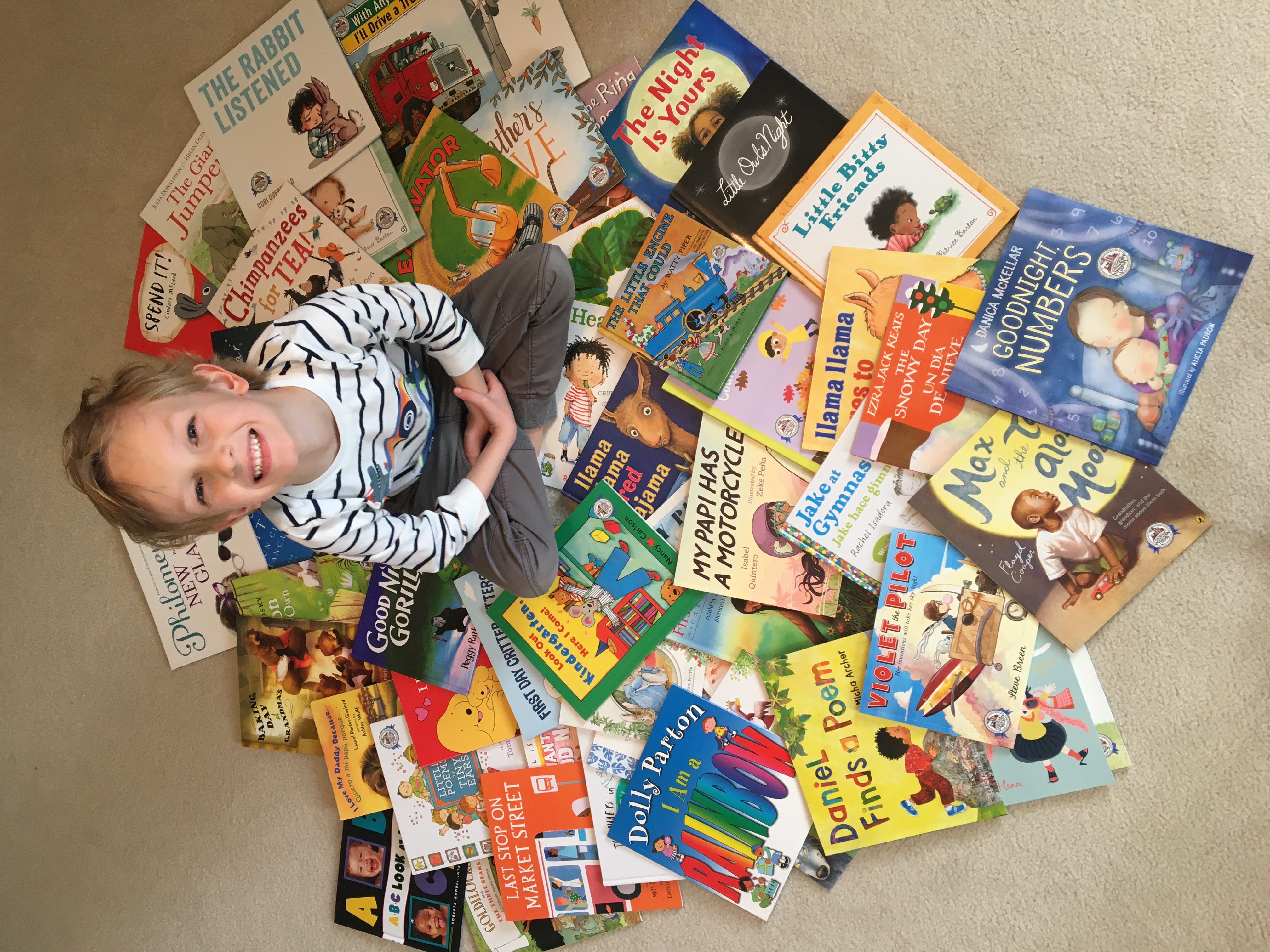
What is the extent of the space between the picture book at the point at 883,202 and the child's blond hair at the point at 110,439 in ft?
2.02

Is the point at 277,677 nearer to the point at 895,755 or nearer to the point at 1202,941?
the point at 895,755

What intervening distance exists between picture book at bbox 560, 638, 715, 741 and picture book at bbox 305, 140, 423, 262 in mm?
634

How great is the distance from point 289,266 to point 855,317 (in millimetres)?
757

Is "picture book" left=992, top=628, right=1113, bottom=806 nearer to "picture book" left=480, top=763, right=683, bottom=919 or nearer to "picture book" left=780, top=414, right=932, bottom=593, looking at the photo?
"picture book" left=780, top=414, right=932, bottom=593

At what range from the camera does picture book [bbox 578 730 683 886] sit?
3.10 feet

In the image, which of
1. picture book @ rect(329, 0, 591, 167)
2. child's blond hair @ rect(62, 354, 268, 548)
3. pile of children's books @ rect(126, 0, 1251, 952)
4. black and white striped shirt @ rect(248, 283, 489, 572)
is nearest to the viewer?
child's blond hair @ rect(62, 354, 268, 548)

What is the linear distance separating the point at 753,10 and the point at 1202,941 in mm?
1160

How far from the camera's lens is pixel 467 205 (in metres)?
0.97

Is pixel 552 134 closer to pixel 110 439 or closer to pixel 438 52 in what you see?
pixel 438 52

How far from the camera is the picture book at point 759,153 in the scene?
0.87 meters

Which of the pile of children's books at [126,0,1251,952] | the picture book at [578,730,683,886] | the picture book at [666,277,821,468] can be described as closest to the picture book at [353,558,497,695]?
the pile of children's books at [126,0,1251,952]

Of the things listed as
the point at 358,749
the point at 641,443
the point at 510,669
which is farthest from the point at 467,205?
the point at 358,749

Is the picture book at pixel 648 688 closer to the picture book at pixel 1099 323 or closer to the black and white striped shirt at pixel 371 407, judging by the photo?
the black and white striped shirt at pixel 371 407

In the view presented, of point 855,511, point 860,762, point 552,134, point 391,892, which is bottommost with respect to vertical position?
point 391,892
